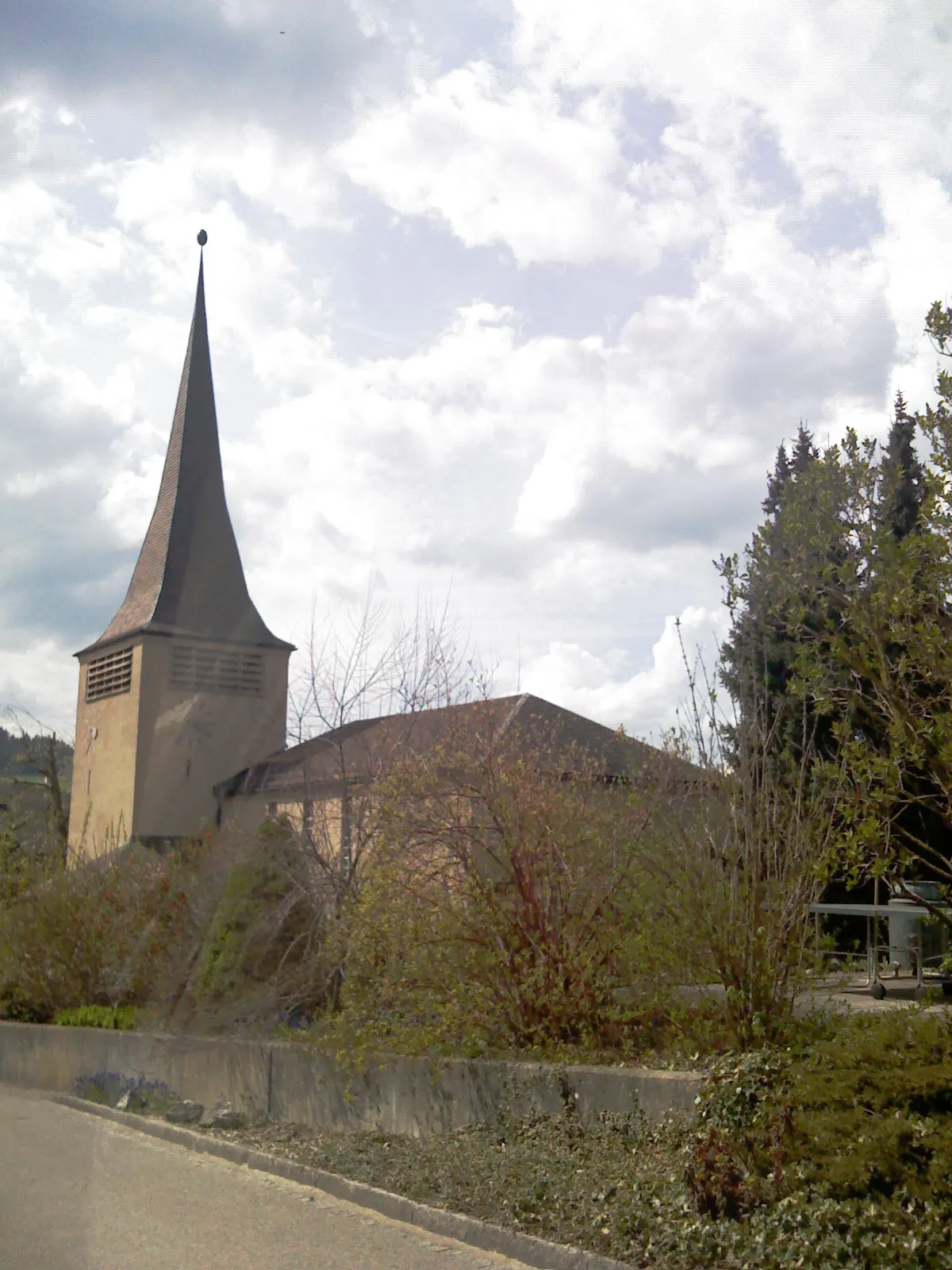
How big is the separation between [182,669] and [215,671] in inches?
39.9

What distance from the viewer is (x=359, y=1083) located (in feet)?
36.3

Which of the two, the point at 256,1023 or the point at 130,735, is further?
the point at 130,735

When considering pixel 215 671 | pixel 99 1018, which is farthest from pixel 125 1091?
pixel 215 671

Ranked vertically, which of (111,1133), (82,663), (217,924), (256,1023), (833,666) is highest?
(82,663)

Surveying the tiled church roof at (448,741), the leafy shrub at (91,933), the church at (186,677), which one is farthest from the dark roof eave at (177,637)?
the leafy shrub at (91,933)

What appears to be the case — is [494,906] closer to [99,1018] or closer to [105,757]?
[99,1018]

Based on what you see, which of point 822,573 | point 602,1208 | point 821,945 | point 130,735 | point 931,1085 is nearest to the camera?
point 931,1085

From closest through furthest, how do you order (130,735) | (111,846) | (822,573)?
(822,573), (111,846), (130,735)

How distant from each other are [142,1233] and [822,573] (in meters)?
5.93

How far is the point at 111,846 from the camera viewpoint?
64.6 feet

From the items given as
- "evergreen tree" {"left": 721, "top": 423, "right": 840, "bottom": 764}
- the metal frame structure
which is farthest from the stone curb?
the metal frame structure

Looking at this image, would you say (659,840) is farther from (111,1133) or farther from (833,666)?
(111,1133)

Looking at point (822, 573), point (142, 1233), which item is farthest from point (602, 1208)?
point (822, 573)

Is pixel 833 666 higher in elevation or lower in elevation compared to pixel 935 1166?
higher
